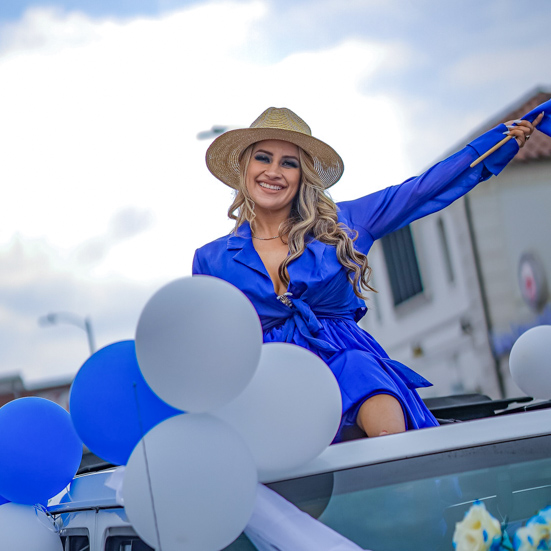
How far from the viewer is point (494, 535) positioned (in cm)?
175

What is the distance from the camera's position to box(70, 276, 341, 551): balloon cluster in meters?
1.70

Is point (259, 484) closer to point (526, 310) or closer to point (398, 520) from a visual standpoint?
point (398, 520)

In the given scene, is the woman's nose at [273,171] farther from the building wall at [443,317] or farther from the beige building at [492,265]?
the building wall at [443,317]

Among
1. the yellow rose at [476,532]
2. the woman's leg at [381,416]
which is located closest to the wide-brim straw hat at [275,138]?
the woman's leg at [381,416]

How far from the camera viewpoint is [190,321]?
1731 mm

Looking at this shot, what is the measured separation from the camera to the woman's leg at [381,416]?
264cm

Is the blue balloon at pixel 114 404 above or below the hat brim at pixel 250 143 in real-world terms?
below

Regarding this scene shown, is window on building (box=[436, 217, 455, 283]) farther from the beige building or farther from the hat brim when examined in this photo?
the hat brim

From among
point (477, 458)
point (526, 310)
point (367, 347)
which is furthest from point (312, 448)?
point (526, 310)

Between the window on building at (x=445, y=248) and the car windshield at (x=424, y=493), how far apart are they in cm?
1534

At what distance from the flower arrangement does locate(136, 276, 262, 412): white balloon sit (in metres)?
0.63

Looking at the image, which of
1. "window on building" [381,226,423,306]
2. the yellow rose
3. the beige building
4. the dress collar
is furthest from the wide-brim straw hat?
"window on building" [381,226,423,306]

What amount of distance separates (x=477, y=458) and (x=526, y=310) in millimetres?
14003

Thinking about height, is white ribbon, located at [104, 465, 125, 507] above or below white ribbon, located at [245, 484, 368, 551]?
above
